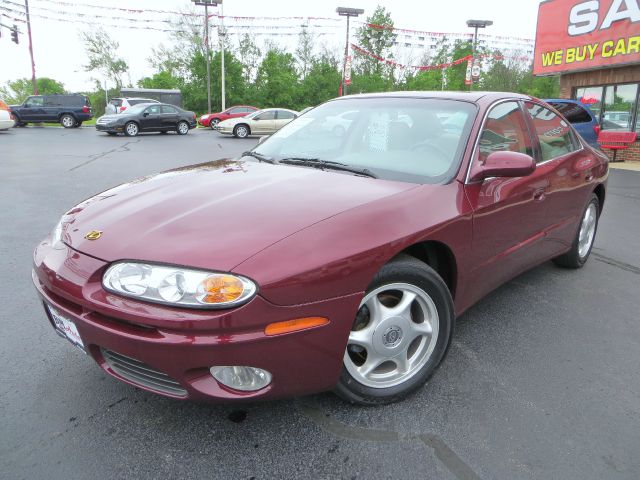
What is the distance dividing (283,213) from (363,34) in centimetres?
5372

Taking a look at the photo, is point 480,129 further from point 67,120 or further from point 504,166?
point 67,120

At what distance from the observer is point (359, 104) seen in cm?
323

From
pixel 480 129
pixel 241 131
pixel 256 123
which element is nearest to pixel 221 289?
pixel 480 129

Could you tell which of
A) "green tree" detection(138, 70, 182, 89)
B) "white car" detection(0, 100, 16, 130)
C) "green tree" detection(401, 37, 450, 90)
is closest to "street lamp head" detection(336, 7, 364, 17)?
"green tree" detection(401, 37, 450, 90)

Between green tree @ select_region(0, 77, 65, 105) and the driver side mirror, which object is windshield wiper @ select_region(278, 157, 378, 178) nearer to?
the driver side mirror

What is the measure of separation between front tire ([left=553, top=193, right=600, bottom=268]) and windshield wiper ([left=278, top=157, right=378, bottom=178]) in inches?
91.1

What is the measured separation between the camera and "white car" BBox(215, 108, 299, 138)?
22.1 m

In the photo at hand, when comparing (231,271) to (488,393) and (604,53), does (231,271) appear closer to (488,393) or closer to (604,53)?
(488,393)

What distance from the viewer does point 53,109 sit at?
77.5 feet

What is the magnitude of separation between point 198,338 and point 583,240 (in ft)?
12.3

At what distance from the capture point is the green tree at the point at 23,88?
77.0 metres

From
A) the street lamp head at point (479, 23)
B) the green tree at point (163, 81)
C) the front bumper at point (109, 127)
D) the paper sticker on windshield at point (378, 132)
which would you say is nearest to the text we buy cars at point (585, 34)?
the paper sticker on windshield at point (378, 132)

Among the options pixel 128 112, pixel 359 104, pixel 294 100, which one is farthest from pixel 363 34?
pixel 359 104

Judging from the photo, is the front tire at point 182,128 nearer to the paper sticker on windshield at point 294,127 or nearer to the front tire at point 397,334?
the paper sticker on windshield at point 294,127
